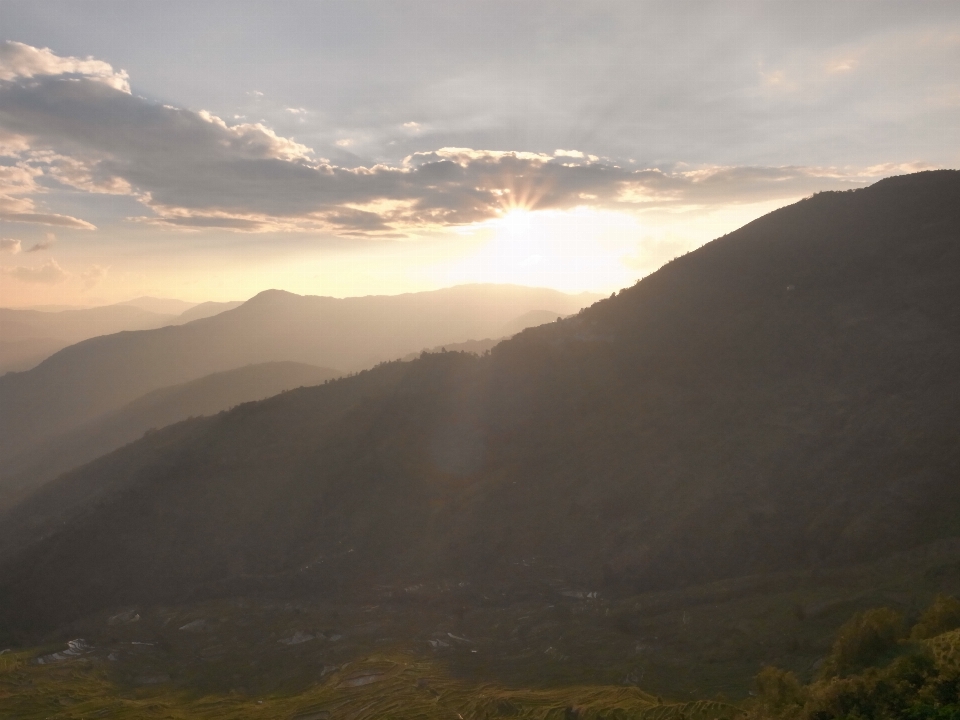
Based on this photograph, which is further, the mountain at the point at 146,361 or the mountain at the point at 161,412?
the mountain at the point at 146,361

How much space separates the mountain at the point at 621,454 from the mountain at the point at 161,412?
55211mm

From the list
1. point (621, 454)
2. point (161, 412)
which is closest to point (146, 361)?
point (161, 412)

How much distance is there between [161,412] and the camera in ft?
354

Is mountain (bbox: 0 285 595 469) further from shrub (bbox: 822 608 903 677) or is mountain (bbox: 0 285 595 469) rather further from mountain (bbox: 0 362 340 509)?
shrub (bbox: 822 608 903 677)

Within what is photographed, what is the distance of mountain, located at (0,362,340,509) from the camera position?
102 meters

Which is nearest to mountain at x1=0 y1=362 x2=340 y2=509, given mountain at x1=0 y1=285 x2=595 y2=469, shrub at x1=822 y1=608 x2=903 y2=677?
mountain at x1=0 y1=285 x2=595 y2=469

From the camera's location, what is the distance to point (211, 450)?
4412 centimetres

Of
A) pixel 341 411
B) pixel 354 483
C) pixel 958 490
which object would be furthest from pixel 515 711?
pixel 341 411

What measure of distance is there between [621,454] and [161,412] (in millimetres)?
98638

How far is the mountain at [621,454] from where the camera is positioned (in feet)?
89.0

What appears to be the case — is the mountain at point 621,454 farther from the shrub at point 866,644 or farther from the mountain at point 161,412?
the mountain at point 161,412

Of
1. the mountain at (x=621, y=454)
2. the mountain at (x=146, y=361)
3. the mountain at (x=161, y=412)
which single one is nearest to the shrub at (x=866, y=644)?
the mountain at (x=621, y=454)

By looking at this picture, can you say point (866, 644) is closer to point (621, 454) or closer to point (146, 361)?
point (621, 454)

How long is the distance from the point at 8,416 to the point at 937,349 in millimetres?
190172
